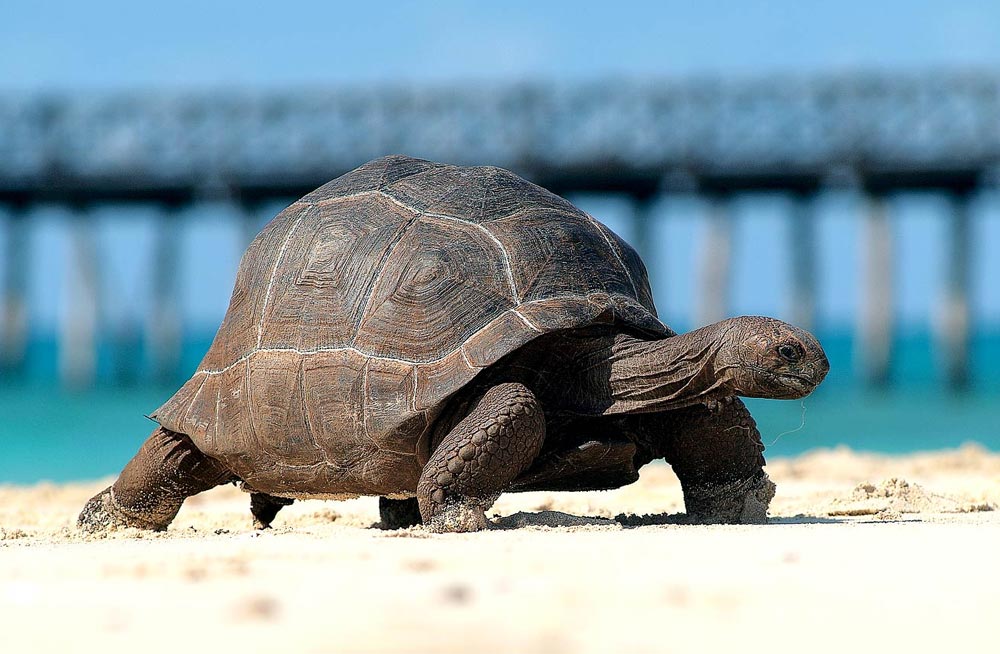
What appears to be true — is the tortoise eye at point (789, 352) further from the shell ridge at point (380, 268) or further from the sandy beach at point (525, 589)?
the shell ridge at point (380, 268)

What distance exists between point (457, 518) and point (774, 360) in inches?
56.0

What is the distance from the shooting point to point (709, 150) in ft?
88.8

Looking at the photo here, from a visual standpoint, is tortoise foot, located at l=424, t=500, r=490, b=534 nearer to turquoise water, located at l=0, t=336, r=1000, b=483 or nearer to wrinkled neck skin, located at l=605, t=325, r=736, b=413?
wrinkled neck skin, located at l=605, t=325, r=736, b=413

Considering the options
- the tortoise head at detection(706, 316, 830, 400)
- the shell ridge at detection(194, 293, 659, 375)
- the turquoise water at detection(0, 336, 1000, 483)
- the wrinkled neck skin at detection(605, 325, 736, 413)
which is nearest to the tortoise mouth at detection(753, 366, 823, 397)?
the tortoise head at detection(706, 316, 830, 400)

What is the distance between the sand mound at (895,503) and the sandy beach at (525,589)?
836 mm

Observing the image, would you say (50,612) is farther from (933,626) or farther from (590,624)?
(933,626)

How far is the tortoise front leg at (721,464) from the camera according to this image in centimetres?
580

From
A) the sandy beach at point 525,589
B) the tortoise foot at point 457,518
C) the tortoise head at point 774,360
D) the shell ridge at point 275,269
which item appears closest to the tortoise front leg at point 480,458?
the tortoise foot at point 457,518

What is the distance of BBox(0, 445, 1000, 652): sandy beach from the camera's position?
2.84 m

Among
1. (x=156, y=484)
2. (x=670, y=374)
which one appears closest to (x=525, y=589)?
(x=670, y=374)

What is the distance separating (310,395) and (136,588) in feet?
7.36

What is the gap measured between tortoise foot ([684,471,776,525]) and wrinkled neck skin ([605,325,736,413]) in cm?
71

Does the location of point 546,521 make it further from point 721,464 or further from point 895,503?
point 895,503

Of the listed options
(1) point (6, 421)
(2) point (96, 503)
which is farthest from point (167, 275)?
(2) point (96, 503)
